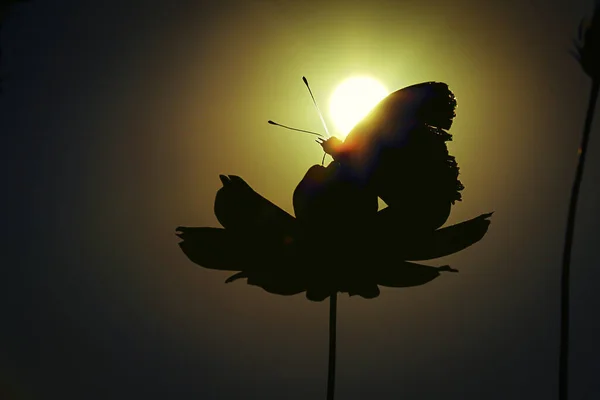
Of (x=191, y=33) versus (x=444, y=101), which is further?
(x=191, y=33)

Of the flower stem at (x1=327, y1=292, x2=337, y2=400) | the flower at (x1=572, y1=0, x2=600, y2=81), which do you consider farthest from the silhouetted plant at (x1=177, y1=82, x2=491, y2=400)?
Result: the flower at (x1=572, y1=0, x2=600, y2=81)

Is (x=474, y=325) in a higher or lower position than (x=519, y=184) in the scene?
lower

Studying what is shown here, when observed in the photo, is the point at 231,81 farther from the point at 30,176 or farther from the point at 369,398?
the point at 369,398

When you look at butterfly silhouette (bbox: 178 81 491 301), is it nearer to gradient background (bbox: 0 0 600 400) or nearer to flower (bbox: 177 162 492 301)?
flower (bbox: 177 162 492 301)

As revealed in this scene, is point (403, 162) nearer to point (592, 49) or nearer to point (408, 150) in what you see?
point (408, 150)

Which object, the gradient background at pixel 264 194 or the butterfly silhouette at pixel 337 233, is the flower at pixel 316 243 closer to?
the butterfly silhouette at pixel 337 233

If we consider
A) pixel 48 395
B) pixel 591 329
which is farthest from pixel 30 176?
pixel 591 329
